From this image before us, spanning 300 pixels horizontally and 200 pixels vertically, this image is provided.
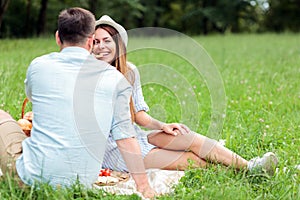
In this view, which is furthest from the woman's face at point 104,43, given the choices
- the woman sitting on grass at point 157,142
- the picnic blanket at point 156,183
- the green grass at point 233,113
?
the green grass at point 233,113

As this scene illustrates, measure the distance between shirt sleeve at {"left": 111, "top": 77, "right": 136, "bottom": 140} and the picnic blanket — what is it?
1.12 ft

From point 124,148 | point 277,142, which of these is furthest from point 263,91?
point 124,148

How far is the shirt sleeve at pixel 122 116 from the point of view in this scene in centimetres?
287

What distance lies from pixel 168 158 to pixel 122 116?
2.36 feet

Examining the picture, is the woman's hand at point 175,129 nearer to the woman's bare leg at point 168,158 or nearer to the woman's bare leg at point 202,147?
the woman's bare leg at point 202,147

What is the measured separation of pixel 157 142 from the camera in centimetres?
350

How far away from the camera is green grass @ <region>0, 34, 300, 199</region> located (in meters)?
2.88

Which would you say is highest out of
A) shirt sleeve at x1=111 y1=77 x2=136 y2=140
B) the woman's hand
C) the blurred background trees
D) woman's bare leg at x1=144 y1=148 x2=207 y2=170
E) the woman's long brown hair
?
the woman's long brown hair

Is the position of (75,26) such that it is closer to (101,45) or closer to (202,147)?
(101,45)

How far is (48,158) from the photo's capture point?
2.77m

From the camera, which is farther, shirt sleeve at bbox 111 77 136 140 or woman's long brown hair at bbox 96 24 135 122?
woman's long brown hair at bbox 96 24 135 122

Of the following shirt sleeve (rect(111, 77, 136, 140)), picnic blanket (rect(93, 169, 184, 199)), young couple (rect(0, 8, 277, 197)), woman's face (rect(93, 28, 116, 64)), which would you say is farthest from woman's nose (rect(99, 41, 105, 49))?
picnic blanket (rect(93, 169, 184, 199))

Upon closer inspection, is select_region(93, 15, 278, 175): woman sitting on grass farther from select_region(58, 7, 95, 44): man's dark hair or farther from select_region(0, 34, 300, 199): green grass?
select_region(58, 7, 95, 44): man's dark hair

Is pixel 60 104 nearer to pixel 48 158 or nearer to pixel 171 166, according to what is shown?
pixel 48 158
